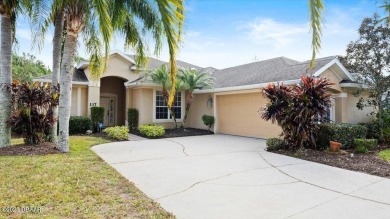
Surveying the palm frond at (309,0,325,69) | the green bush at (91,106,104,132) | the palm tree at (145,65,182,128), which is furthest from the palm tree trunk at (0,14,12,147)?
the palm frond at (309,0,325,69)

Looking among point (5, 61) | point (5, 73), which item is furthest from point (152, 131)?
point (5, 61)

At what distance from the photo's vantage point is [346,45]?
1448 cm

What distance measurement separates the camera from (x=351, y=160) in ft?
27.4

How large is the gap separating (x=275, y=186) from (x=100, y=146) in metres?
8.24

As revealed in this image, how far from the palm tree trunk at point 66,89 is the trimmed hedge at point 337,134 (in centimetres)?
1022

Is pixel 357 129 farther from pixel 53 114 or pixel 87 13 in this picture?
pixel 53 114

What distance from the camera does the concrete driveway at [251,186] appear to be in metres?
4.42

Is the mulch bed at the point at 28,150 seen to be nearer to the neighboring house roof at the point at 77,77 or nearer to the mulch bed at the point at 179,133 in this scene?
the mulch bed at the point at 179,133

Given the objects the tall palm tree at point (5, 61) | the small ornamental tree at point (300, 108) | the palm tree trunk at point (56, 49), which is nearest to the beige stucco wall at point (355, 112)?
the small ornamental tree at point (300, 108)

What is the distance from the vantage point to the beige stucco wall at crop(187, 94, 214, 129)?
17.8 m

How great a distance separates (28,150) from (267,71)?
1295 cm

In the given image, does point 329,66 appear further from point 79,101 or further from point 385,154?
point 79,101

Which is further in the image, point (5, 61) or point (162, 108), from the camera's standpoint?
point (162, 108)

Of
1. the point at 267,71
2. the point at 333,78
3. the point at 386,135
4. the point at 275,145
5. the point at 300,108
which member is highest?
the point at 267,71
